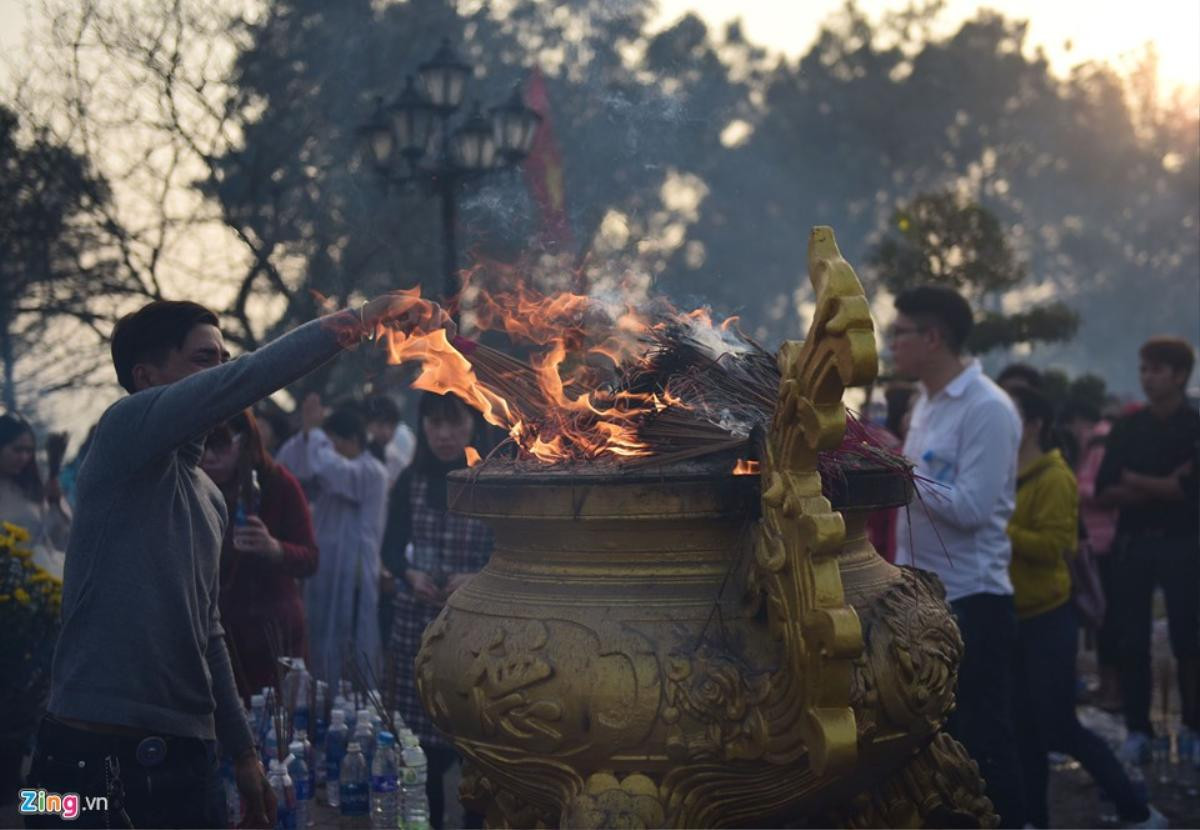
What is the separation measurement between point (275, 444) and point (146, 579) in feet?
18.1

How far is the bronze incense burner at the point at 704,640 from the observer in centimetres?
269

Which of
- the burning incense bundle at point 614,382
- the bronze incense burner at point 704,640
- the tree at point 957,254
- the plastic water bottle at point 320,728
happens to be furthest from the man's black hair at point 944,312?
the tree at point 957,254

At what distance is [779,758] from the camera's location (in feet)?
9.17

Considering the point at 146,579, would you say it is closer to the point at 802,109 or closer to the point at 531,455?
the point at 531,455

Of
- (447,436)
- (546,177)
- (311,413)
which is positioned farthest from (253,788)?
(546,177)

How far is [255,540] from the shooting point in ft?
16.1

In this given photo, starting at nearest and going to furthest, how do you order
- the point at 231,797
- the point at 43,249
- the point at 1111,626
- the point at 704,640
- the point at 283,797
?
the point at 704,640 → the point at 283,797 → the point at 231,797 → the point at 1111,626 → the point at 43,249

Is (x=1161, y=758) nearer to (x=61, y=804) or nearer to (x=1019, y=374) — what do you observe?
(x=1019, y=374)

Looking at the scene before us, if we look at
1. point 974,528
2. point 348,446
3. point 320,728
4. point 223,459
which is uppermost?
point 348,446

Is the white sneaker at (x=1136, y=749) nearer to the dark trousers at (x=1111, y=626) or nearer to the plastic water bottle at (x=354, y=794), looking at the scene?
the dark trousers at (x=1111, y=626)

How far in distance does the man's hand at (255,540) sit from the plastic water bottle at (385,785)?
1.09 metres

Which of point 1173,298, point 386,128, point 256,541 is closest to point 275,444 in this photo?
point 386,128

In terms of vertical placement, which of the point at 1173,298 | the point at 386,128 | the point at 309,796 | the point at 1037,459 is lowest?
the point at 309,796

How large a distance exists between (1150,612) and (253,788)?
5.63m
